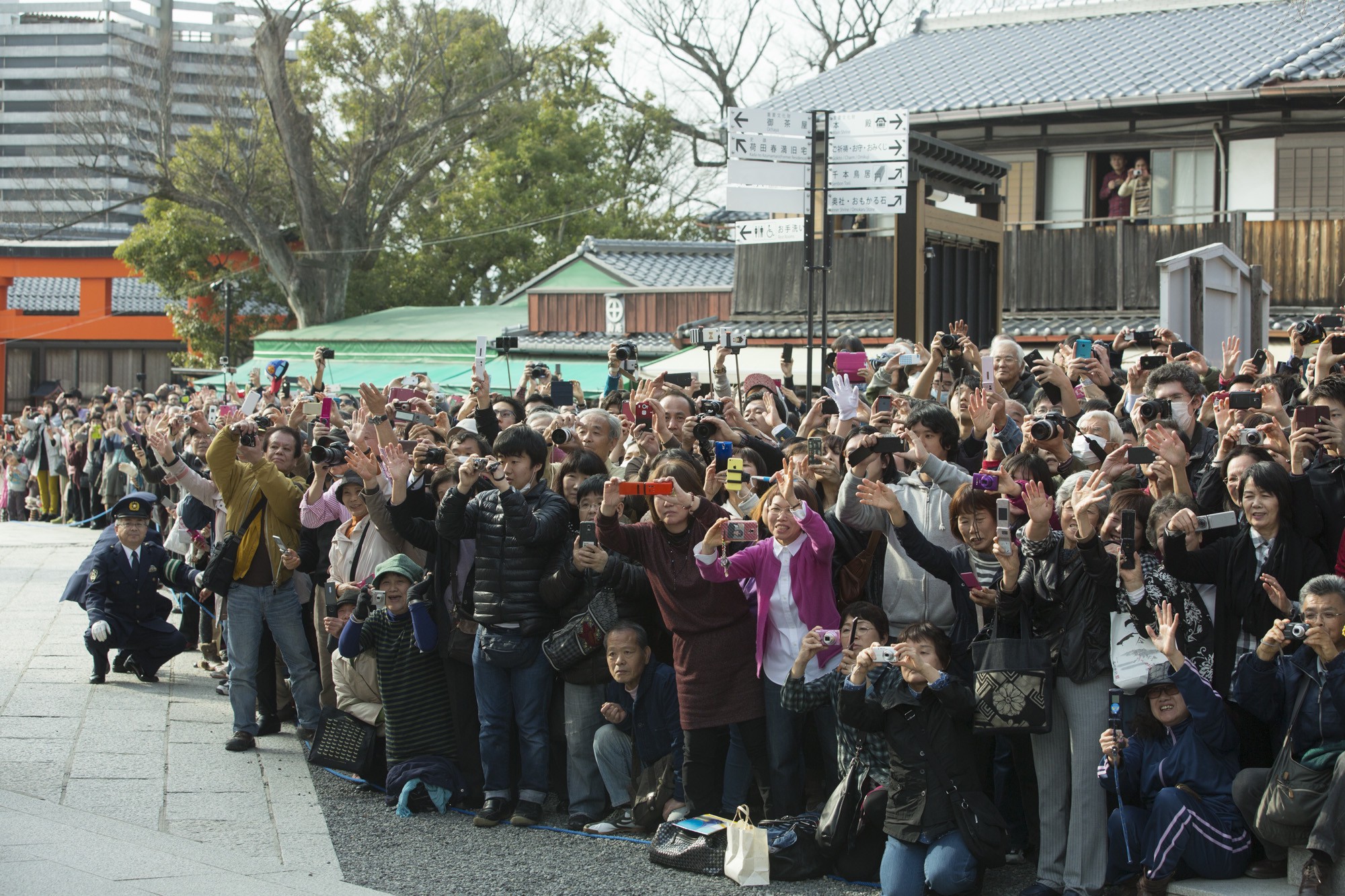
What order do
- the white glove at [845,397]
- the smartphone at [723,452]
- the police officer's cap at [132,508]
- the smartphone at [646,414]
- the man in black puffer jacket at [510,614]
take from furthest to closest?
the police officer's cap at [132,508]
the smartphone at [646,414]
the white glove at [845,397]
the man in black puffer jacket at [510,614]
the smartphone at [723,452]

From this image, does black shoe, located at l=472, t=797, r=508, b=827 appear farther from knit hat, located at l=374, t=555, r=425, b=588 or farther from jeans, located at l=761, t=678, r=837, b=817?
jeans, located at l=761, t=678, r=837, b=817

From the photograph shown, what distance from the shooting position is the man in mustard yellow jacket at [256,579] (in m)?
7.61

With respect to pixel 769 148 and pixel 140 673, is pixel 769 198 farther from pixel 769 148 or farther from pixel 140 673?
pixel 140 673

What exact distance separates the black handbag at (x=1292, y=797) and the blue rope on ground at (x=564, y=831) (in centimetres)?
144

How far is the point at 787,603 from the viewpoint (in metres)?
5.75

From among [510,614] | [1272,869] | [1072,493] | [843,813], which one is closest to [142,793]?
[510,614]

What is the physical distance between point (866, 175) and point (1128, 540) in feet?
15.3

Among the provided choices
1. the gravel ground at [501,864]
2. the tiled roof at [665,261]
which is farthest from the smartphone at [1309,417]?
the tiled roof at [665,261]

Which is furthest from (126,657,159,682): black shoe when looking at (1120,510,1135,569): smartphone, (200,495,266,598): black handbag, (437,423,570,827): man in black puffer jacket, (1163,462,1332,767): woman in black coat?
(1163,462,1332,767): woman in black coat

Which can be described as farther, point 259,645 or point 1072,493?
point 259,645

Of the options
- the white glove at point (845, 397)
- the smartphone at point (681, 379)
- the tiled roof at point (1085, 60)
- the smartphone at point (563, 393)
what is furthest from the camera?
the tiled roof at point (1085, 60)

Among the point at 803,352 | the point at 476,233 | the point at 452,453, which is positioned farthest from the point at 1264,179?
the point at 476,233

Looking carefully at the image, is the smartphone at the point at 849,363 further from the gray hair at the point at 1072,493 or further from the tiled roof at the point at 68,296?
the tiled roof at the point at 68,296

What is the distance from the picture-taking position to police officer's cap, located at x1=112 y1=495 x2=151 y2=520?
943cm
